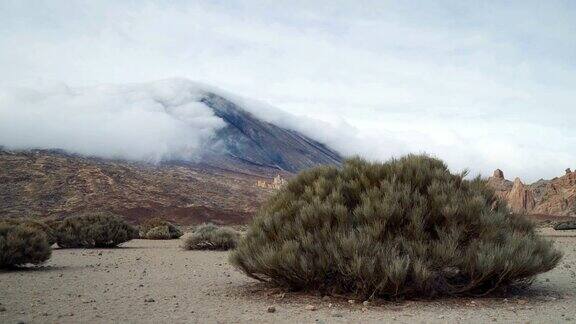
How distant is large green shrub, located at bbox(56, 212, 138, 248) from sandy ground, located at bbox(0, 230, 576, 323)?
10.4 metres

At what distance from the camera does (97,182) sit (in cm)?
7694

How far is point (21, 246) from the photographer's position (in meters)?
13.6

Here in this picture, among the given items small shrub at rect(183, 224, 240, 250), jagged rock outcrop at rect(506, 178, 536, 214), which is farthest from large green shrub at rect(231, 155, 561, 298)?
jagged rock outcrop at rect(506, 178, 536, 214)

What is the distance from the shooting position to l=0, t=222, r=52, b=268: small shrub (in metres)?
13.4

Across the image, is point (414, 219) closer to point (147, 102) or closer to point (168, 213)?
point (168, 213)

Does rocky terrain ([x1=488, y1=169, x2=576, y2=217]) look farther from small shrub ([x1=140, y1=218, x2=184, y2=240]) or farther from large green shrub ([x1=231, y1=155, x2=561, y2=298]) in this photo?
large green shrub ([x1=231, y1=155, x2=561, y2=298])

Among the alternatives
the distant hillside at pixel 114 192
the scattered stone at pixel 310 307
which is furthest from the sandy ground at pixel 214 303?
the distant hillside at pixel 114 192

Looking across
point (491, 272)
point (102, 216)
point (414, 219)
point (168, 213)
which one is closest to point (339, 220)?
point (414, 219)

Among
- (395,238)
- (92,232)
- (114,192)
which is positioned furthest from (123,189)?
(395,238)

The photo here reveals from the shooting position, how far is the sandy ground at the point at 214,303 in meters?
7.23

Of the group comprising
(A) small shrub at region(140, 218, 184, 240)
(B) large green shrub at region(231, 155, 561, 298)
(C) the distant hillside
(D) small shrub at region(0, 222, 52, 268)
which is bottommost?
(C) the distant hillside

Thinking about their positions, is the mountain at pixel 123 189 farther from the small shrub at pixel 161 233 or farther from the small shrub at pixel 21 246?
the small shrub at pixel 21 246

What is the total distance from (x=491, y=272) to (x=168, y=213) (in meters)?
56.3

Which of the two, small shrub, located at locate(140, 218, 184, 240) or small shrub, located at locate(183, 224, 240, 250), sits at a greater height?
small shrub, located at locate(183, 224, 240, 250)
